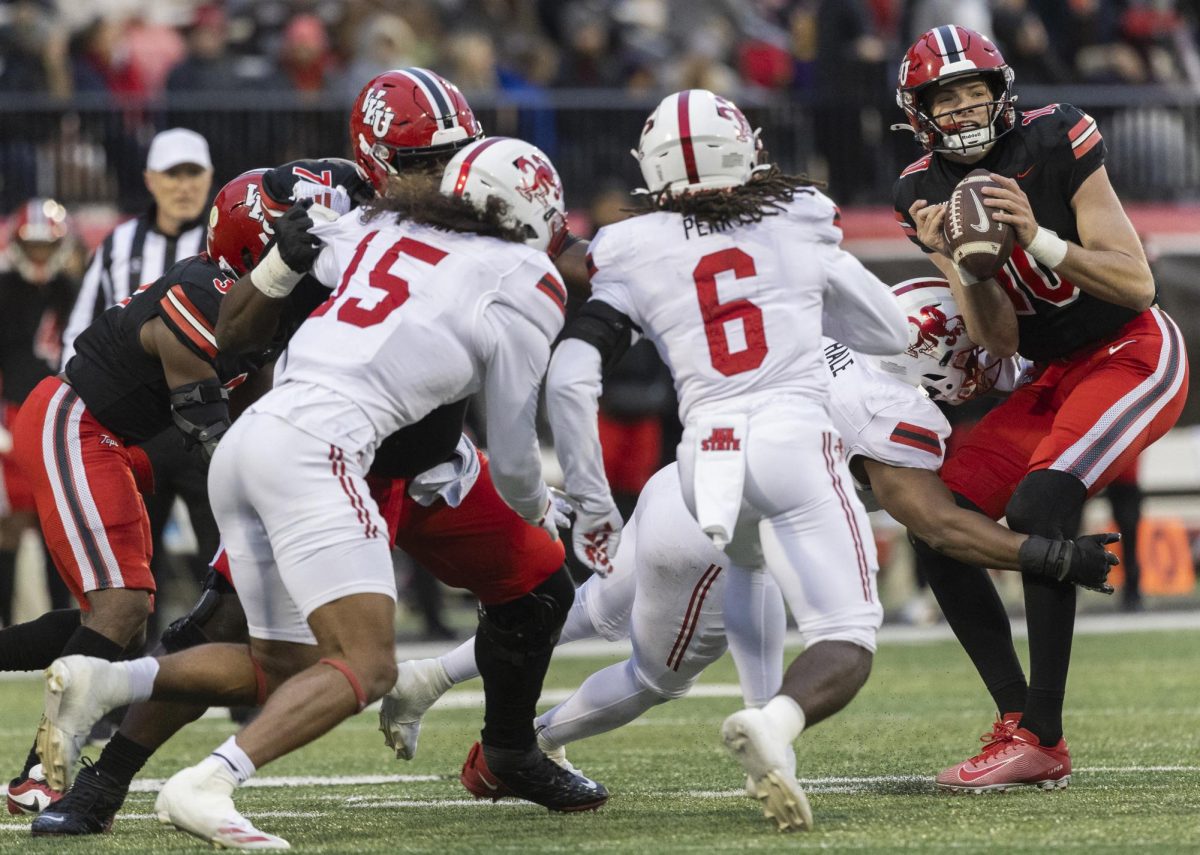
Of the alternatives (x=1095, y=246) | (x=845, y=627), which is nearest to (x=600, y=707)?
(x=845, y=627)

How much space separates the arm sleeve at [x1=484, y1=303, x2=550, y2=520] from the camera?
4234 millimetres

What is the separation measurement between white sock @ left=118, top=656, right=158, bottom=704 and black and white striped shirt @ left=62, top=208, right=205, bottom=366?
10.5 feet

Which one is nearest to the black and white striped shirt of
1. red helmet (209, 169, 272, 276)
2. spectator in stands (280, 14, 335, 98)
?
red helmet (209, 169, 272, 276)

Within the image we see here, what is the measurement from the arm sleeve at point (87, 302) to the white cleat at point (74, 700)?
315 centimetres

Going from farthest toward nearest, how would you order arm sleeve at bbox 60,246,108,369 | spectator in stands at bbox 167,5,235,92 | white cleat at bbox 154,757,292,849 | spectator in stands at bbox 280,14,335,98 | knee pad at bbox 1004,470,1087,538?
spectator in stands at bbox 280,14,335,98, spectator in stands at bbox 167,5,235,92, arm sleeve at bbox 60,246,108,369, knee pad at bbox 1004,470,1087,538, white cleat at bbox 154,757,292,849

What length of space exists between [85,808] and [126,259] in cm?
318

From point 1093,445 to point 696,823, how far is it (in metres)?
1.47

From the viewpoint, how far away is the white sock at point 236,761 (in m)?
3.94

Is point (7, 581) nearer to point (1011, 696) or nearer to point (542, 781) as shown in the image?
point (542, 781)

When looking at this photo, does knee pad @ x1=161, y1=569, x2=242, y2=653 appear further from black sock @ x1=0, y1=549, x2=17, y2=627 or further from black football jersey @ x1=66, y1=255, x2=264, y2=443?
black sock @ x1=0, y1=549, x2=17, y2=627

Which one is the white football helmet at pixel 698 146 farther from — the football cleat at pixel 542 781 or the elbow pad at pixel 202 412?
the football cleat at pixel 542 781

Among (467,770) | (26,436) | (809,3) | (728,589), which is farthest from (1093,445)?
(809,3)

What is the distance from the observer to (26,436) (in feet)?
16.9

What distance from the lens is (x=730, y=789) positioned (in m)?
5.04
